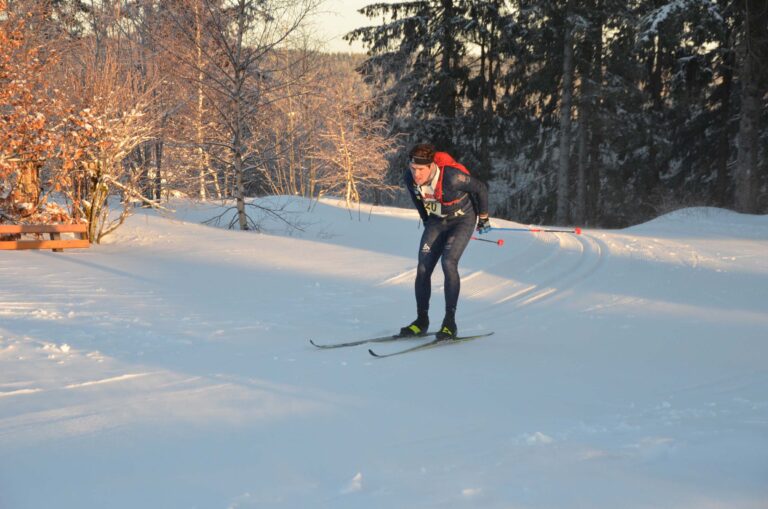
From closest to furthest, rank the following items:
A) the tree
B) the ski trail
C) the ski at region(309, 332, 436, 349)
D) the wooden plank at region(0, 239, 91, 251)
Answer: the ski at region(309, 332, 436, 349), the ski trail, the wooden plank at region(0, 239, 91, 251), the tree

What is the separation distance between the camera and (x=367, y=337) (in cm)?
620

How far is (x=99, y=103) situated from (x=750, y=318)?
1123 centimetres

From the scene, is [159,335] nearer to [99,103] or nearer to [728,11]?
[99,103]

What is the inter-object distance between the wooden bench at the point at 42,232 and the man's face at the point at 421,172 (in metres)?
7.58

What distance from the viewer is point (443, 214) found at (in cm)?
623

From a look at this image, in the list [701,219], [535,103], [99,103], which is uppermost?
[535,103]

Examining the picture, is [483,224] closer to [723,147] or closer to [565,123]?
[565,123]

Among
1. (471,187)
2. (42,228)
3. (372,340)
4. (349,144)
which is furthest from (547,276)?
(349,144)

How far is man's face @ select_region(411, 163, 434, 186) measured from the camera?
605 centimetres

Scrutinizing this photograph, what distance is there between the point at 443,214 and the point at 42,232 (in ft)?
26.2

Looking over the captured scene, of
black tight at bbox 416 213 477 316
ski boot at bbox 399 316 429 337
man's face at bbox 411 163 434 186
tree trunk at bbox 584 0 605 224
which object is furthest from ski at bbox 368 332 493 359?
tree trunk at bbox 584 0 605 224

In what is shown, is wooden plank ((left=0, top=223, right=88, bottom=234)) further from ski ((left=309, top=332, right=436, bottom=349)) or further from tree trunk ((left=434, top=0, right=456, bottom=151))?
tree trunk ((left=434, top=0, right=456, bottom=151))

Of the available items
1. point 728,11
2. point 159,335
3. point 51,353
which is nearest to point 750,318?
point 159,335

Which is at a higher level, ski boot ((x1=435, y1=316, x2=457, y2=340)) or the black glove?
the black glove
